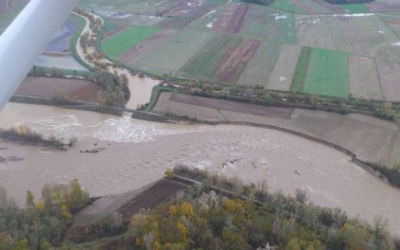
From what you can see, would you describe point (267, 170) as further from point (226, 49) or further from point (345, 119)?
point (226, 49)

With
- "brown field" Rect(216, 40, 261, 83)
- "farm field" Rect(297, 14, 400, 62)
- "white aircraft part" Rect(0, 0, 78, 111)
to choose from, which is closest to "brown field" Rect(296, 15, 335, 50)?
"farm field" Rect(297, 14, 400, 62)

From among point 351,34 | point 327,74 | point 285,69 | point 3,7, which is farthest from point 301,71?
point 3,7

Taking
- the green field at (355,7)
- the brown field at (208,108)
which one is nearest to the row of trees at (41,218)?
the brown field at (208,108)

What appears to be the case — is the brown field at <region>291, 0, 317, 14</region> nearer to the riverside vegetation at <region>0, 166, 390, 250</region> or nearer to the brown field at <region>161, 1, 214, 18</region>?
the brown field at <region>161, 1, 214, 18</region>

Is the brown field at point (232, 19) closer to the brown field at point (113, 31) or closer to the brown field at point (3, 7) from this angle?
the brown field at point (113, 31)

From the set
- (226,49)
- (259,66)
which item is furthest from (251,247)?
(226,49)
